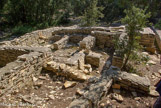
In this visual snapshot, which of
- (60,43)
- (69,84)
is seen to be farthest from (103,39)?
(69,84)

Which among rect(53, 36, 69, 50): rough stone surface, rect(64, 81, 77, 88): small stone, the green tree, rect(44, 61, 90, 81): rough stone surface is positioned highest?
the green tree

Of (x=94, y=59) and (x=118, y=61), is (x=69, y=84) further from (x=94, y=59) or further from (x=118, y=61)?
(x=118, y=61)

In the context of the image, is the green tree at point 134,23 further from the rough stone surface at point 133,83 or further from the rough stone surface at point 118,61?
the rough stone surface at point 133,83

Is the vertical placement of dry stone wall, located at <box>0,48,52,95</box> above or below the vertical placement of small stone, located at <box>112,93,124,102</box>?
above

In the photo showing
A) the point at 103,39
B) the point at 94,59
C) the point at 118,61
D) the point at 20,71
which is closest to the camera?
the point at 20,71

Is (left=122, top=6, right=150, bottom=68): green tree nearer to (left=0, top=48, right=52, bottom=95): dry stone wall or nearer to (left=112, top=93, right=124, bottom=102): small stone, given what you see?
(left=112, top=93, right=124, bottom=102): small stone

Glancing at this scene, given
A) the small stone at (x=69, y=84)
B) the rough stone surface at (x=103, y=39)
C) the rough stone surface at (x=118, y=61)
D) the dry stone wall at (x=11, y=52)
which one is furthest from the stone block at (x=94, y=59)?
the rough stone surface at (x=103, y=39)

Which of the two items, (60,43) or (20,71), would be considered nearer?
(20,71)

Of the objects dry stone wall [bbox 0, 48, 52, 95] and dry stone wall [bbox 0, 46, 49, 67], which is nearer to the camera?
dry stone wall [bbox 0, 48, 52, 95]

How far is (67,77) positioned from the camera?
13.9 feet

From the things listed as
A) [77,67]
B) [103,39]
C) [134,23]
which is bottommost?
[77,67]

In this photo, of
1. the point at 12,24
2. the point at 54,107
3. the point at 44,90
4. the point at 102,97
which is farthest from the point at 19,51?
the point at 12,24

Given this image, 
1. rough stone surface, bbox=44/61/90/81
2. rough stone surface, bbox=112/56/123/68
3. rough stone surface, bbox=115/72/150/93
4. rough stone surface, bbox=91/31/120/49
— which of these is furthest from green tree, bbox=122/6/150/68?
rough stone surface, bbox=91/31/120/49

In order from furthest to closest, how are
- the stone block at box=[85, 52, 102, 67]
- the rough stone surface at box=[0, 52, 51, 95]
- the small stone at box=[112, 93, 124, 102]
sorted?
the stone block at box=[85, 52, 102, 67] → the rough stone surface at box=[0, 52, 51, 95] → the small stone at box=[112, 93, 124, 102]
